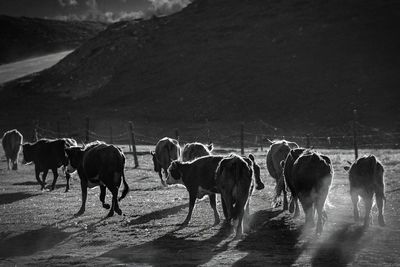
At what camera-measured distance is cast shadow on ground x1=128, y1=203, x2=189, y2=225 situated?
569 inches

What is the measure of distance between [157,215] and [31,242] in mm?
3917

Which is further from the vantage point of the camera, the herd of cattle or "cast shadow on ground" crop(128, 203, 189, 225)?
"cast shadow on ground" crop(128, 203, 189, 225)

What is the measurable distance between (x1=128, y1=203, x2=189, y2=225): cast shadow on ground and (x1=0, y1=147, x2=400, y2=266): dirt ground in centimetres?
3

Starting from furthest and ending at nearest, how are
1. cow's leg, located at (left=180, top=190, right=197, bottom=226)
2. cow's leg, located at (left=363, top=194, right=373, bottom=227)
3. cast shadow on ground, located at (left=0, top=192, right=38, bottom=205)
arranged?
cast shadow on ground, located at (left=0, top=192, right=38, bottom=205)
cow's leg, located at (left=180, top=190, right=197, bottom=226)
cow's leg, located at (left=363, top=194, right=373, bottom=227)

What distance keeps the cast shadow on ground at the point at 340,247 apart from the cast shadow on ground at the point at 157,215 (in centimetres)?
493

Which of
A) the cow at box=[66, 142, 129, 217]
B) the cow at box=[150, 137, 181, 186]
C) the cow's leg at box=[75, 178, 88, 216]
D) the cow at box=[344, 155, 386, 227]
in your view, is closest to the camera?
the cow at box=[344, 155, 386, 227]

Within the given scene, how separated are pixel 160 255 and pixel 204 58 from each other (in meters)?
82.2

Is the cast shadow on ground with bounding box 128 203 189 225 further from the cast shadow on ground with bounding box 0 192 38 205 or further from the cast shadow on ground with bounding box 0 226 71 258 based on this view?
the cast shadow on ground with bounding box 0 192 38 205

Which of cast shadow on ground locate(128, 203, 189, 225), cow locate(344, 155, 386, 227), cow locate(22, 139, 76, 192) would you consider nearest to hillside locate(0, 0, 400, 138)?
cow locate(22, 139, 76, 192)

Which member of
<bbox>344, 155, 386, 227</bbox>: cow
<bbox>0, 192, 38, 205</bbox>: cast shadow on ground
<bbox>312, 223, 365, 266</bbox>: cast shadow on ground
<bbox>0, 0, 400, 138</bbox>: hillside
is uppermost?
<bbox>0, 0, 400, 138</bbox>: hillside

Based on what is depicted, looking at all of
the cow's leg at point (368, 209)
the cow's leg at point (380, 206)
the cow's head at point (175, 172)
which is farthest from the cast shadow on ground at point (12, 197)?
the cow's leg at point (380, 206)

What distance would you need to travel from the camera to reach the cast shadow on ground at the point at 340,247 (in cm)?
986

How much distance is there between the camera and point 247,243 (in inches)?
454

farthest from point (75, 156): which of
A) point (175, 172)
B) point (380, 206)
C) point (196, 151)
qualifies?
point (380, 206)
